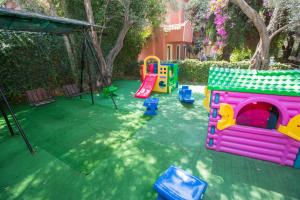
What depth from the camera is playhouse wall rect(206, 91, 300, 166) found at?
2.80 meters

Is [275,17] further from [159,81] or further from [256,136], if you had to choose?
[256,136]

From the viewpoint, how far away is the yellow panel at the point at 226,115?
3.06m

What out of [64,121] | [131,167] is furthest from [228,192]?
[64,121]

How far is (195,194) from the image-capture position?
2020 millimetres

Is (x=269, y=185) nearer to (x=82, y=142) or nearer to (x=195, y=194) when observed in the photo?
(x=195, y=194)

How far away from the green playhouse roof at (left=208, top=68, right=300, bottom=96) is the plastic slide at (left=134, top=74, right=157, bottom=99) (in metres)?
4.48

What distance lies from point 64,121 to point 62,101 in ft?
7.87

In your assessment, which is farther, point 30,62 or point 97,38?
point 97,38

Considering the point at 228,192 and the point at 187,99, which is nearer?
the point at 228,192

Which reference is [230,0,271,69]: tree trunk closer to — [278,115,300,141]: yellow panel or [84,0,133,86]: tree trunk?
[278,115,300,141]: yellow panel

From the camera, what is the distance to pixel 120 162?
3.25 m

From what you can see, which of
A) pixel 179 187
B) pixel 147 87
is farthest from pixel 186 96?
pixel 179 187

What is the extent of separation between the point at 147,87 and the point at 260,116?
5112 millimetres

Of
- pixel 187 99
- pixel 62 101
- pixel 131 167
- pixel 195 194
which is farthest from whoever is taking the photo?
pixel 62 101
